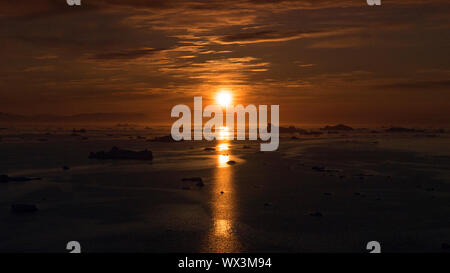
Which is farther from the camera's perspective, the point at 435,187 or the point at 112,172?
the point at 112,172

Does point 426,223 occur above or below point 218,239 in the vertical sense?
above

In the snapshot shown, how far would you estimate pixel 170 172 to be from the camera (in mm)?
25031

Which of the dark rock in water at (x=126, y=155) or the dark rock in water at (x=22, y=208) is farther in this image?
the dark rock in water at (x=126, y=155)

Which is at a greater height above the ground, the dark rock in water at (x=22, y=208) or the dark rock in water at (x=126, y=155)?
the dark rock in water at (x=126, y=155)

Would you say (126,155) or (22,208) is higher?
(126,155)

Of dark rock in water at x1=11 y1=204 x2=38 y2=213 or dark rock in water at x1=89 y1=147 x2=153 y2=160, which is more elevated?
dark rock in water at x1=89 y1=147 x2=153 y2=160

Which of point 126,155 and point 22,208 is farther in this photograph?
point 126,155

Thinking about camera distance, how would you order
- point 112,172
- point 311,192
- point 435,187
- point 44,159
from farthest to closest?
point 44,159 < point 112,172 < point 435,187 < point 311,192

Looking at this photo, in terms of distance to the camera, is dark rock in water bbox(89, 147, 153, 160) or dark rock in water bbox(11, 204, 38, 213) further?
dark rock in water bbox(89, 147, 153, 160)
